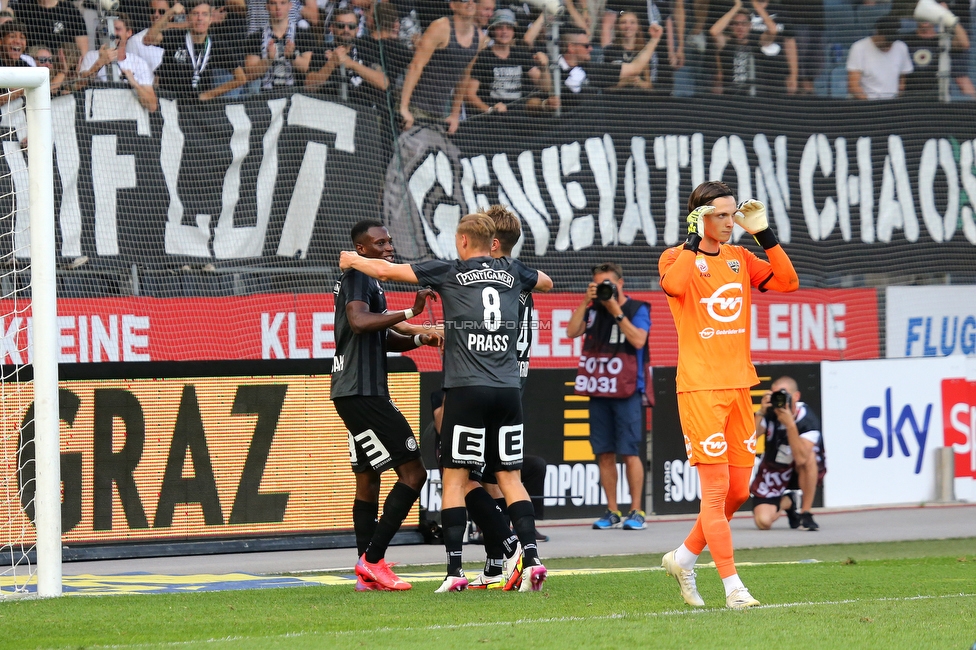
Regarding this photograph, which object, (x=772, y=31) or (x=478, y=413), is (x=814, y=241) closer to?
(x=772, y=31)

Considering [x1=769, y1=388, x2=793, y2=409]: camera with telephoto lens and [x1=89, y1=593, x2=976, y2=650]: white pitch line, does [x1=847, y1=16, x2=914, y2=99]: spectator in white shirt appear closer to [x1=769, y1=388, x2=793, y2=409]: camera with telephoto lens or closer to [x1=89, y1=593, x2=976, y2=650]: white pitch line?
[x1=769, y1=388, x2=793, y2=409]: camera with telephoto lens

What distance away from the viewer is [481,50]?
14516 millimetres

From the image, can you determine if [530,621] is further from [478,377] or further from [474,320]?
[474,320]

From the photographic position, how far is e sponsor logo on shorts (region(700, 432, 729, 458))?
19.4ft

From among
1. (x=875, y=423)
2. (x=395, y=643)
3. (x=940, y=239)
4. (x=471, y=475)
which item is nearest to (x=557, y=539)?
(x=471, y=475)

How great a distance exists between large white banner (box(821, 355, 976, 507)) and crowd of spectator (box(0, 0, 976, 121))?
4003mm

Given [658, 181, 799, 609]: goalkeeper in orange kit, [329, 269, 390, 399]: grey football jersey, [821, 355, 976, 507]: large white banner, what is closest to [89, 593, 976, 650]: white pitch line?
[658, 181, 799, 609]: goalkeeper in orange kit

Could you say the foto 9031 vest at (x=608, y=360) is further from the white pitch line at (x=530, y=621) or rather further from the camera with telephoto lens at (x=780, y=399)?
the white pitch line at (x=530, y=621)

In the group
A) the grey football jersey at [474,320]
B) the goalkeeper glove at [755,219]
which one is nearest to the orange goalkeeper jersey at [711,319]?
the goalkeeper glove at [755,219]

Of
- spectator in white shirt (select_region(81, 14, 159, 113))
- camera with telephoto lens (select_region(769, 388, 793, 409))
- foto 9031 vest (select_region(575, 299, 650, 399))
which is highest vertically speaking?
spectator in white shirt (select_region(81, 14, 159, 113))

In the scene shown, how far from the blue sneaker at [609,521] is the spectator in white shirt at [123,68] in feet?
20.0

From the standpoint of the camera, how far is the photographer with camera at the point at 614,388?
36.0ft

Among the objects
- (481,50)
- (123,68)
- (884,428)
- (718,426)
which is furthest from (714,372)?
(481,50)

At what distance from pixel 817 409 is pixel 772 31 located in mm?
5482
